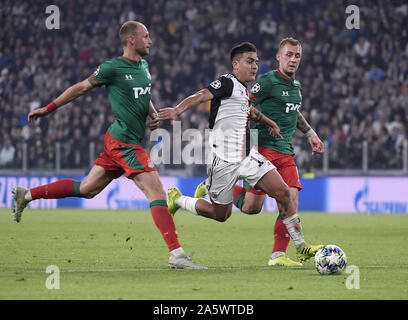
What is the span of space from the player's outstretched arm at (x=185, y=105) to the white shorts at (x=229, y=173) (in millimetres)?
799

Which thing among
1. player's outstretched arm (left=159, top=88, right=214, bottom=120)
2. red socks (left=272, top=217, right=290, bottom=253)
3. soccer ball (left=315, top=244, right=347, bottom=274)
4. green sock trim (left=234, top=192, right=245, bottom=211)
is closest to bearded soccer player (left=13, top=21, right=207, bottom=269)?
player's outstretched arm (left=159, top=88, right=214, bottom=120)

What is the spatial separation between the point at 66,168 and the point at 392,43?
10.9 meters

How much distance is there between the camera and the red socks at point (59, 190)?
8.89 m

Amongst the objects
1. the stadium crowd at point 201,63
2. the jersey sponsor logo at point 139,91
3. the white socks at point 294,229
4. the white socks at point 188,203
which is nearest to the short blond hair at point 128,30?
the jersey sponsor logo at point 139,91

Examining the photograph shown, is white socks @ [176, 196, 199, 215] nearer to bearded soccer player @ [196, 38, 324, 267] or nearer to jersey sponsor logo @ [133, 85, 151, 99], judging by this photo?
bearded soccer player @ [196, 38, 324, 267]

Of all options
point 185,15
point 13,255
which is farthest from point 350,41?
point 13,255

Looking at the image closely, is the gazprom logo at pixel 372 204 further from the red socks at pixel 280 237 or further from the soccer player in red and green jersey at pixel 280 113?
the red socks at pixel 280 237

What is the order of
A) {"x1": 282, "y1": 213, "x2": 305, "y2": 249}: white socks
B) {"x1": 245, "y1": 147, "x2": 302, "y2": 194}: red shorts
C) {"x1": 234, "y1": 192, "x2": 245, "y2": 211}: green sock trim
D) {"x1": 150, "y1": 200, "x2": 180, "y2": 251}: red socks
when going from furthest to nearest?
1. {"x1": 234, "y1": 192, "x2": 245, "y2": 211}: green sock trim
2. {"x1": 245, "y1": 147, "x2": 302, "y2": 194}: red shorts
3. {"x1": 282, "y1": 213, "x2": 305, "y2": 249}: white socks
4. {"x1": 150, "y1": 200, "x2": 180, "y2": 251}: red socks

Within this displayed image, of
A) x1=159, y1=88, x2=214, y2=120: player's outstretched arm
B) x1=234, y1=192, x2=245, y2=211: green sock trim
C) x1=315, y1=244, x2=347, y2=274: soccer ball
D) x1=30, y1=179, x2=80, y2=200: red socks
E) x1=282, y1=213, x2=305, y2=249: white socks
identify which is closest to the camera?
x1=159, y1=88, x2=214, y2=120: player's outstretched arm

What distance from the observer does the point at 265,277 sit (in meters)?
7.68

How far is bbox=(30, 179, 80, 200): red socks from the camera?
29.2ft

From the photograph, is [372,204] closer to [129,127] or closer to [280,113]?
[280,113]

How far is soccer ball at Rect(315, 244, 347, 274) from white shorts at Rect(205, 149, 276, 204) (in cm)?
111

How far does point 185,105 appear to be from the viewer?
8008 millimetres
